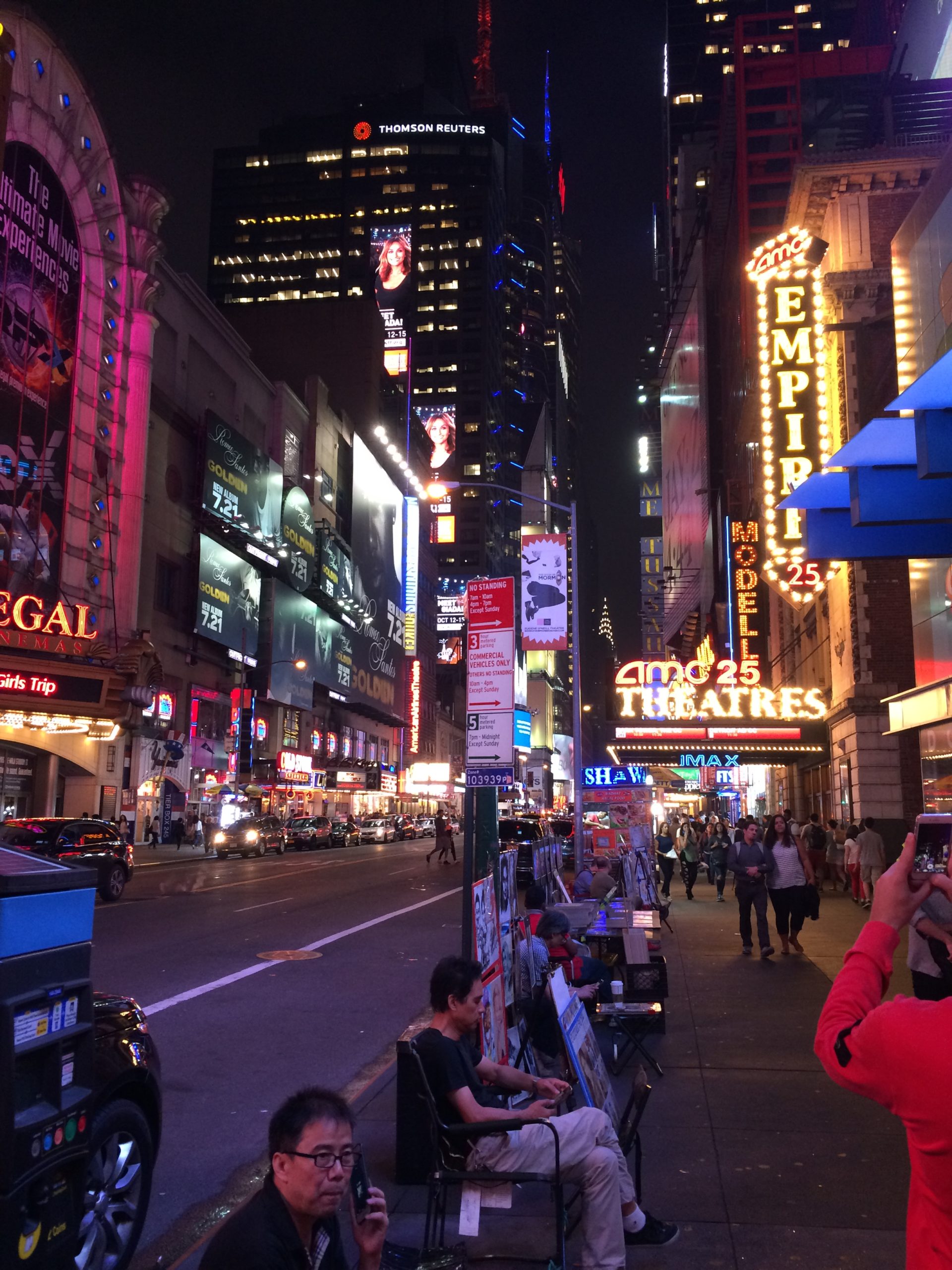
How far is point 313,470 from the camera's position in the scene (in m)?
74.1

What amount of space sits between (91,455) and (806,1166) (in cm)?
3985

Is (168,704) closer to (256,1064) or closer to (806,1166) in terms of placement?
(256,1064)

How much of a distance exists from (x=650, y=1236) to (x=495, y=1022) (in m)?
1.90

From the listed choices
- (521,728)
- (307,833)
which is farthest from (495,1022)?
(307,833)

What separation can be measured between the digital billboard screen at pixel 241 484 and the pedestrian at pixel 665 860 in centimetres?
3415

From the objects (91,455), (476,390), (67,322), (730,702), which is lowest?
(730,702)

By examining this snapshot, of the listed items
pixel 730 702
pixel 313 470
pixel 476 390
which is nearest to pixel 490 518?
pixel 476 390

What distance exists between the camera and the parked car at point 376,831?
62.1 meters

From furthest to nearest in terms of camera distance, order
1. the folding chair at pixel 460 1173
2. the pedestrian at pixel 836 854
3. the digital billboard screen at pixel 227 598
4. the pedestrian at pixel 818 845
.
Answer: the digital billboard screen at pixel 227 598 → the pedestrian at pixel 836 854 → the pedestrian at pixel 818 845 → the folding chair at pixel 460 1173

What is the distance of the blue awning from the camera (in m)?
8.17

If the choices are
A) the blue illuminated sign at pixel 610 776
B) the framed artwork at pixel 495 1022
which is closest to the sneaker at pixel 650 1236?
the framed artwork at pixel 495 1022

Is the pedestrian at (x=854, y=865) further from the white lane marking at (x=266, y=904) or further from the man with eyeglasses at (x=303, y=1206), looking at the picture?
the man with eyeglasses at (x=303, y=1206)

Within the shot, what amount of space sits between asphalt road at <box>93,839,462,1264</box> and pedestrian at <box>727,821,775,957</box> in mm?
4474

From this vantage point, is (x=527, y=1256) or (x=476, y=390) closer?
(x=527, y=1256)
